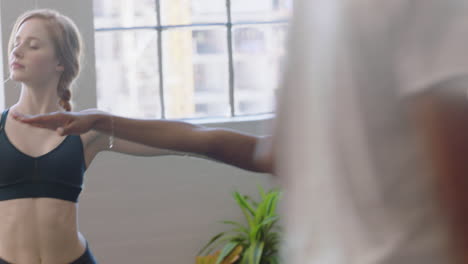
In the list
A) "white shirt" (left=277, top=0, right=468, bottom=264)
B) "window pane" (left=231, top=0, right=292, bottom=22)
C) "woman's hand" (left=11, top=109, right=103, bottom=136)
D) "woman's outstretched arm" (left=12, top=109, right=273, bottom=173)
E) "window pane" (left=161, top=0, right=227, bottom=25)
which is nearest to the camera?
"white shirt" (left=277, top=0, right=468, bottom=264)

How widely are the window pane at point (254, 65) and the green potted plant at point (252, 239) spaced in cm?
62

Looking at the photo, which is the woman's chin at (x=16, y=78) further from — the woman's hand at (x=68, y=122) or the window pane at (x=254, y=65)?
the window pane at (x=254, y=65)

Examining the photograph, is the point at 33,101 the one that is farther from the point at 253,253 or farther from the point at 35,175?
the point at 253,253

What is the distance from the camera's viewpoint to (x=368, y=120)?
1.59 feet

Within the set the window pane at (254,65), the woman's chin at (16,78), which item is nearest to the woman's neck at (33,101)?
the woman's chin at (16,78)

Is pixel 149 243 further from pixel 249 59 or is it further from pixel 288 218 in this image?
pixel 288 218

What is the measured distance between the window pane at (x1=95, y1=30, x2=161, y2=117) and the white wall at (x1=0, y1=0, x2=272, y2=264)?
0.31 metres

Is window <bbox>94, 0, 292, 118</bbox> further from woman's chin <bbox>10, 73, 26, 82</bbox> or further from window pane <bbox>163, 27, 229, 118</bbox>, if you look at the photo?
woman's chin <bbox>10, 73, 26, 82</bbox>

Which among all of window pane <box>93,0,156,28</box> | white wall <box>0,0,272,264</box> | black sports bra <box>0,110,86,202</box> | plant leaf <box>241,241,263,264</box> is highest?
window pane <box>93,0,156,28</box>

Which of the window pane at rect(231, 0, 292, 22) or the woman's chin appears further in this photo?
the window pane at rect(231, 0, 292, 22)

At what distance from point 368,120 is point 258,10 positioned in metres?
3.50

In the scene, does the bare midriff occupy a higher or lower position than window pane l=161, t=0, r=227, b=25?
lower

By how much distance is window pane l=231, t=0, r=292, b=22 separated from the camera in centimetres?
388

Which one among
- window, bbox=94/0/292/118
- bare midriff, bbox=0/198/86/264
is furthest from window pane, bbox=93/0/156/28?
bare midriff, bbox=0/198/86/264
